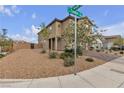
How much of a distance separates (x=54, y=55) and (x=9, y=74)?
475 cm

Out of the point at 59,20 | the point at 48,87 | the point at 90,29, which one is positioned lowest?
the point at 48,87

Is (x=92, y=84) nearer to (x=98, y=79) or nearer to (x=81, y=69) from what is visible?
(x=98, y=79)

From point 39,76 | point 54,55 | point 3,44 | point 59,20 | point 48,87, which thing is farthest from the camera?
point 59,20

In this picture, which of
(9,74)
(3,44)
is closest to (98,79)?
(9,74)

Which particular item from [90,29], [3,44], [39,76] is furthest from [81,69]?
[3,44]

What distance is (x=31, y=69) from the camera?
10.1 m

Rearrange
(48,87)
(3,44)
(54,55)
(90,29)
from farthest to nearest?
1. (3,44)
2. (90,29)
3. (54,55)
4. (48,87)

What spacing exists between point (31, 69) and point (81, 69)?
2.74m

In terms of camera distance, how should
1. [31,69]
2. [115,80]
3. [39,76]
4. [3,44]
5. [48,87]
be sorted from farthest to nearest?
[3,44] → [31,69] → [39,76] → [115,80] → [48,87]

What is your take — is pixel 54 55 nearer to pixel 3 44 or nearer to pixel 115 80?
pixel 115 80
